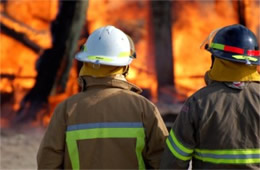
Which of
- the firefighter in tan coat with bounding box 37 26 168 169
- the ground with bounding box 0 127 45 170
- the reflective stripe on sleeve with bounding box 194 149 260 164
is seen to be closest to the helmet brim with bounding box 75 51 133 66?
the firefighter in tan coat with bounding box 37 26 168 169

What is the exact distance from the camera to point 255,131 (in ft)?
6.79

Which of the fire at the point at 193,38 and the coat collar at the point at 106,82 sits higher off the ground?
the coat collar at the point at 106,82

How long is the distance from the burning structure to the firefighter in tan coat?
15.9ft

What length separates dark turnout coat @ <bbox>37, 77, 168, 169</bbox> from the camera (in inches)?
87.0

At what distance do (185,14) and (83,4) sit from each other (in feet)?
5.68

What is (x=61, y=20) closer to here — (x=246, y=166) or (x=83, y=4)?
(x=83, y=4)

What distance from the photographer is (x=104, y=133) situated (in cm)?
221

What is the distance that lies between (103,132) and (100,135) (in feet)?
0.07

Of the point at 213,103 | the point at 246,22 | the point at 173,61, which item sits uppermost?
the point at 213,103

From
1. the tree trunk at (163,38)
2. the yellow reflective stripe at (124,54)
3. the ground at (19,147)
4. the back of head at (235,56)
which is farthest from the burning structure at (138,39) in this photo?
the back of head at (235,56)

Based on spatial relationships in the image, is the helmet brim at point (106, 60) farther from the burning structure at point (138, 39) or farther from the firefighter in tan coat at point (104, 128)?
the burning structure at point (138, 39)

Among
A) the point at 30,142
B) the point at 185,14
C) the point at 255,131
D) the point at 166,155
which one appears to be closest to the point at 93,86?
the point at 166,155

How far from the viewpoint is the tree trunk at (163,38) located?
7.22m

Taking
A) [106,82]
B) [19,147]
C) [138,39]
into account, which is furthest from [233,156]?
[138,39]
